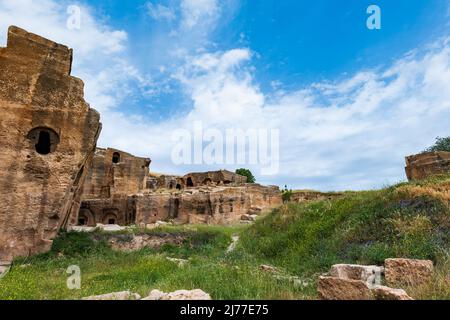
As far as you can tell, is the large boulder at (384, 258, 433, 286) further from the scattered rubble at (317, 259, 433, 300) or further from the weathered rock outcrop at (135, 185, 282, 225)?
the weathered rock outcrop at (135, 185, 282, 225)

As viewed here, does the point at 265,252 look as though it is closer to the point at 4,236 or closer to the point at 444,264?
the point at 444,264

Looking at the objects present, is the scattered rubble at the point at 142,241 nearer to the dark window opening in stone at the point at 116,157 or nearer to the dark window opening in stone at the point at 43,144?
the dark window opening in stone at the point at 43,144

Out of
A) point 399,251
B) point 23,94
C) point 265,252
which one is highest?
point 23,94

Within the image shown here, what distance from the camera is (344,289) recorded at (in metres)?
→ 5.06

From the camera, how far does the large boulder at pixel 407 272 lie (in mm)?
5884

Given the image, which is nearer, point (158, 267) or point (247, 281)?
point (247, 281)

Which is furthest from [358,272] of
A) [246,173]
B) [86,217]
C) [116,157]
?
[246,173]

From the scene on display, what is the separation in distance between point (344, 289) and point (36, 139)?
13072 mm

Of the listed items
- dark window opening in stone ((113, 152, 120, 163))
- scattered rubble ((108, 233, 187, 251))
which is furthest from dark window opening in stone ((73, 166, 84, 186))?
dark window opening in stone ((113, 152, 120, 163))

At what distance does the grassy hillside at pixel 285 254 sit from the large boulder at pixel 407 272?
265 millimetres

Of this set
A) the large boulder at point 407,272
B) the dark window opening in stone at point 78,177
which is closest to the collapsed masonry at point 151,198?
the dark window opening in stone at point 78,177

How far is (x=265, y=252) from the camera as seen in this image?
12844 millimetres
